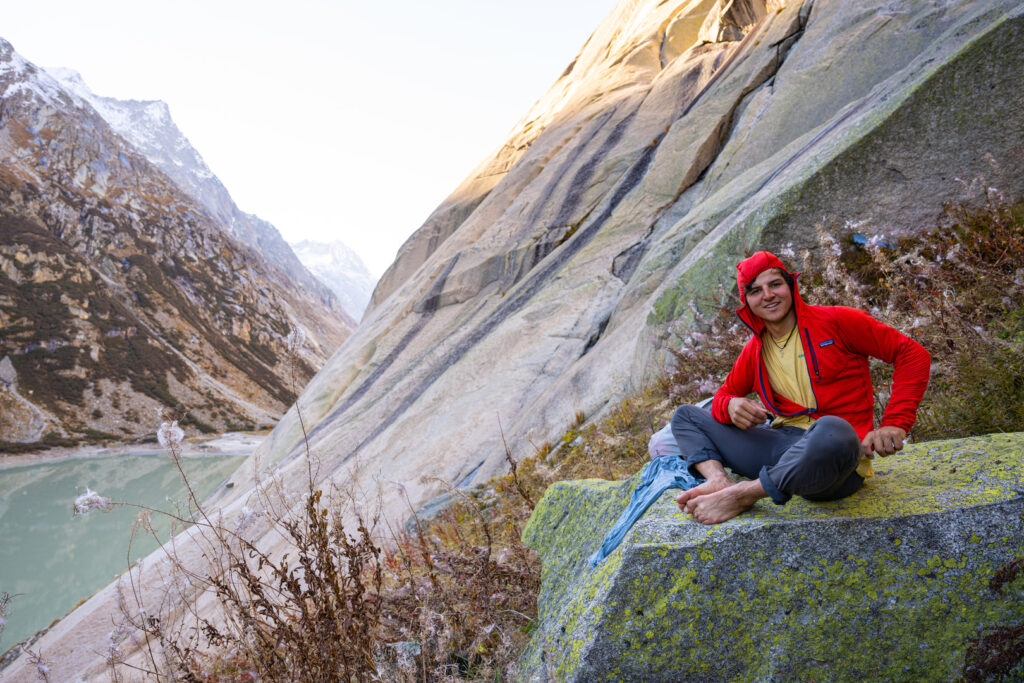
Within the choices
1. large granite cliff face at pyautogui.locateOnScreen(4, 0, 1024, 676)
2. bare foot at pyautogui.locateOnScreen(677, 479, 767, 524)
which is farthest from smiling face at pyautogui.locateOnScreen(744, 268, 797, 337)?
large granite cliff face at pyautogui.locateOnScreen(4, 0, 1024, 676)

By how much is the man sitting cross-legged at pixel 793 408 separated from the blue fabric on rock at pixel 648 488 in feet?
0.31

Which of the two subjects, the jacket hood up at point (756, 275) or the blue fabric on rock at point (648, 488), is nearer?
the blue fabric on rock at point (648, 488)

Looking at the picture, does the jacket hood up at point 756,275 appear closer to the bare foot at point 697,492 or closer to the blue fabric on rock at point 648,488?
the blue fabric on rock at point 648,488

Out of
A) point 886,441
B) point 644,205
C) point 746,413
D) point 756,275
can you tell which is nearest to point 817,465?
point 886,441

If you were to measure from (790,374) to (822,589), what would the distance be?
1.15m

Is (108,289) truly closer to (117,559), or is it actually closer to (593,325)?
(117,559)

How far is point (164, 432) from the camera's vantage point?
9.67 ft

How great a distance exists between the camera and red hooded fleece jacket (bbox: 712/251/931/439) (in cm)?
255

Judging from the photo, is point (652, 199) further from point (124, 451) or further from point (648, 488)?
point (124, 451)

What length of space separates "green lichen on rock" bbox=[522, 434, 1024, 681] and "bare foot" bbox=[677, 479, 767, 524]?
38 mm

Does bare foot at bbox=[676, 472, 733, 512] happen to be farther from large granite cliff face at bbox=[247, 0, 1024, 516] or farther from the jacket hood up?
large granite cliff face at bbox=[247, 0, 1024, 516]

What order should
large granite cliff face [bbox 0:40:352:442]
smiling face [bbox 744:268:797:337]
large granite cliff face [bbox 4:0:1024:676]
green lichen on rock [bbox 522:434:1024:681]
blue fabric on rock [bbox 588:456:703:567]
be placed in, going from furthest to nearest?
large granite cliff face [bbox 0:40:352:442]
large granite cliff face [bbox 4:0:1024:676]
smiling face [bbox 744:268:797:337]
blue fabric on rock [bbox 588:456:703:567]
green lichen on rock [bbox 522:434:1024:681]

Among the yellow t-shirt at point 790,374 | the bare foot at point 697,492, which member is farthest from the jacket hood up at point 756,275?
the bare foot at point 697,492

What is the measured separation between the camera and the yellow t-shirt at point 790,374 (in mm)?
2879
